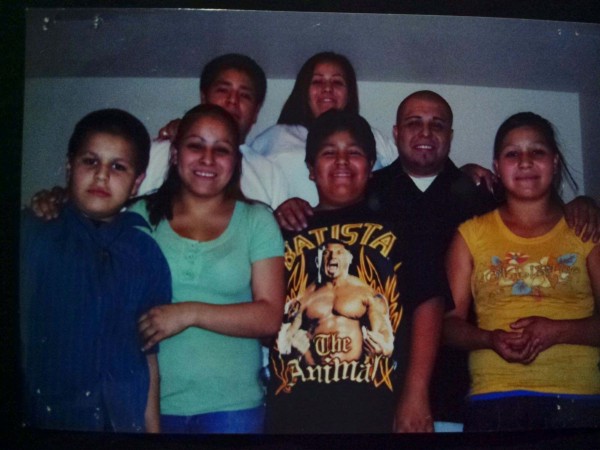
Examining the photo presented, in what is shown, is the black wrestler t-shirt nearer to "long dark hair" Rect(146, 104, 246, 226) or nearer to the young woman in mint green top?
the young woman in mint green top

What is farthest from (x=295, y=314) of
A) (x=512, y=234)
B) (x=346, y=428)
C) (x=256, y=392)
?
(x=512, y=234)

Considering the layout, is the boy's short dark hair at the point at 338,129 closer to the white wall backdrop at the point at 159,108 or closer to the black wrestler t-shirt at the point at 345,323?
the white wall backdrop at the point at 159,108

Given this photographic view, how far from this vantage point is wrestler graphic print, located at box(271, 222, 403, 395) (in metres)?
1.76

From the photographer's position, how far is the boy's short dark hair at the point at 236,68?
73.3 inches

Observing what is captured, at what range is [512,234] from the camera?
1850mm

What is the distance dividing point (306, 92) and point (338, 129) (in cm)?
16

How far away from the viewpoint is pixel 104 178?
1.79 meters

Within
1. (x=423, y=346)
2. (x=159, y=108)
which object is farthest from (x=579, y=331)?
(x=159, y=108)

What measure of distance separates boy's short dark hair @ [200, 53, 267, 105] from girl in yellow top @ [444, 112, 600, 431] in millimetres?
733

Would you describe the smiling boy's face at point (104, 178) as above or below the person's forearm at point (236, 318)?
above

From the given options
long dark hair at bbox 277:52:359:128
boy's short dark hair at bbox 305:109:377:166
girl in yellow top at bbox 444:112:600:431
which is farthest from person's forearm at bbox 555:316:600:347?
long dark hair at bbox 277:52:359:128

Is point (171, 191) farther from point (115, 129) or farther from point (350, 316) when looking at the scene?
point (350, 316)

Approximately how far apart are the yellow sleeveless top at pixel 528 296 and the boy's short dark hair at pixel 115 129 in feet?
3.22

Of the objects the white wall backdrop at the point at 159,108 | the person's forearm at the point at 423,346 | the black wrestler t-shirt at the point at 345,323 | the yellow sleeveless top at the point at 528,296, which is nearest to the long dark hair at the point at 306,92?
the white wall backdrop at the point at 159,108
